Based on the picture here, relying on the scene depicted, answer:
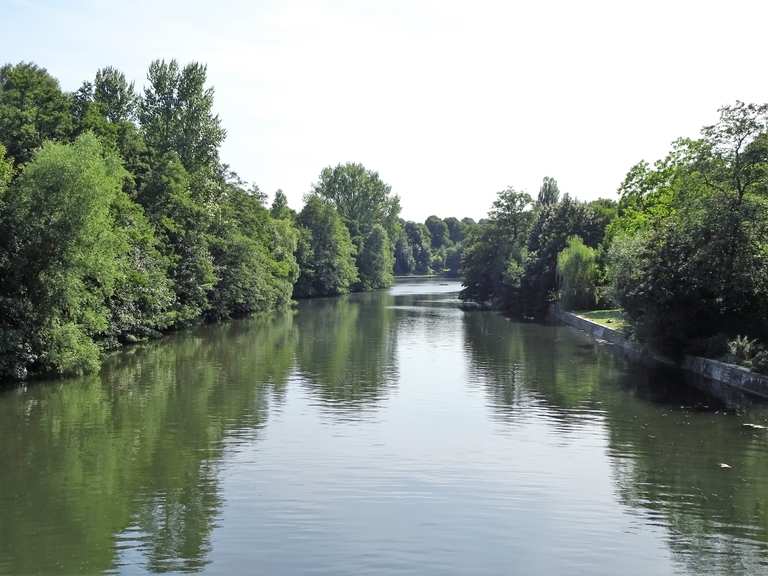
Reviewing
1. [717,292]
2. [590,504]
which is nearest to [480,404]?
[590,504]

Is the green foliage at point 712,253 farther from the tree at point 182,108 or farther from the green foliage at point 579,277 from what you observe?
the tree at point 182,108

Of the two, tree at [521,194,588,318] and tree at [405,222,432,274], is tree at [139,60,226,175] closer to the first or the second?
tree at [521,194,588,318]

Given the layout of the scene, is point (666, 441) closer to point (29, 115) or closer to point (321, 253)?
point (29, 115)

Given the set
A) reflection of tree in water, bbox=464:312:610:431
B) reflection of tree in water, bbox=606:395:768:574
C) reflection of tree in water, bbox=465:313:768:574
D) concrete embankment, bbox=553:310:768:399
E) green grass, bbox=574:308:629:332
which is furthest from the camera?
green grass, bbox=574:308:629:332

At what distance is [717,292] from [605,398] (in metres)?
8.83

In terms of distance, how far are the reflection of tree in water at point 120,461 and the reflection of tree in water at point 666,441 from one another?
749 cm

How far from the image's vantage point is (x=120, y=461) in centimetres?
1681

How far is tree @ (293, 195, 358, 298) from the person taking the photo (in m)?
92.9

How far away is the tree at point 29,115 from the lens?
33156mm

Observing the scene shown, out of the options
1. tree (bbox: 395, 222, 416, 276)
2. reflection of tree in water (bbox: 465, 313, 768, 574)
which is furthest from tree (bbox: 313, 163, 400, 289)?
reflection of tree in water (bbox: 465, 313, 768, 574)

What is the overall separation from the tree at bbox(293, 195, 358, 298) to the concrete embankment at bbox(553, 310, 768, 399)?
162 ft

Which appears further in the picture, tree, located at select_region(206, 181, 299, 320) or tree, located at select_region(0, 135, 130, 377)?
tree, located at select_region(206, 181, 299, 320)

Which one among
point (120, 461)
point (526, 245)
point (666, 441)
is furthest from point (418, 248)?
point (120, 461)

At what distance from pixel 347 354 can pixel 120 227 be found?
11636 mm
